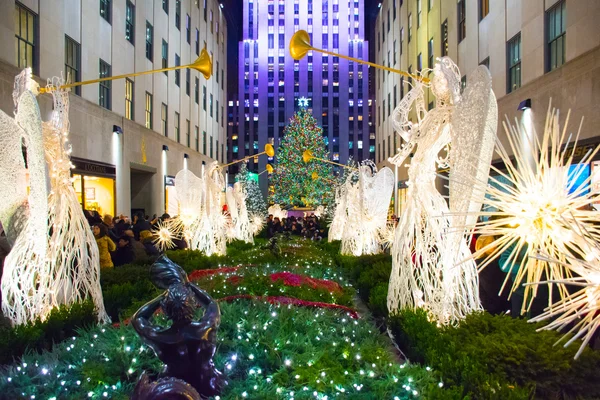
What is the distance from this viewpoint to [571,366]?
3.75m

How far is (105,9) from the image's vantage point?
56.4 ft

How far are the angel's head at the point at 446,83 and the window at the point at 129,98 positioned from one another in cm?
1694

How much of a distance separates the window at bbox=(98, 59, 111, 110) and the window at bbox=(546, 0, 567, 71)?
1475 cm

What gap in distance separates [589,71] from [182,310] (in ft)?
36.2

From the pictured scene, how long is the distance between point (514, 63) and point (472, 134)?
12446 millimetres

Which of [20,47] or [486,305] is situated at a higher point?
[20,47]

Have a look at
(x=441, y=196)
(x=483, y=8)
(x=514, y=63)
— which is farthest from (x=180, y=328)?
(x=483, y=8)

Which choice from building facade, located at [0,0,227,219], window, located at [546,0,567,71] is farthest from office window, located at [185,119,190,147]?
window, located at [546,0,567,71]

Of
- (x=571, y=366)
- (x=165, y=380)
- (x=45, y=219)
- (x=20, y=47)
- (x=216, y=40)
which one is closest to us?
(x=165, y=380)

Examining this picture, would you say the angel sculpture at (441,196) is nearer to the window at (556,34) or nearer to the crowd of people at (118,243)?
the crowd of people at (118,243)

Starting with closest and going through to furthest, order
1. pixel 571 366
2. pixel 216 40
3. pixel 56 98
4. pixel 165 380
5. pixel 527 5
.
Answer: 1. pixel 165 380
2. pixel 571 366
3. pixel 56 98
4. pixel 527 5
5. pixel 216 40

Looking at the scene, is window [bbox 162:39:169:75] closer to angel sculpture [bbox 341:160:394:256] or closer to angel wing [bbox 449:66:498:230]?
angel sculpture [bbox 341:160:394:256]

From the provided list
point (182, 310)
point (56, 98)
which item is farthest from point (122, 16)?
point (182, 310)

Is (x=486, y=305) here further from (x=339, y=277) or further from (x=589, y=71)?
(x=589, y=71)
